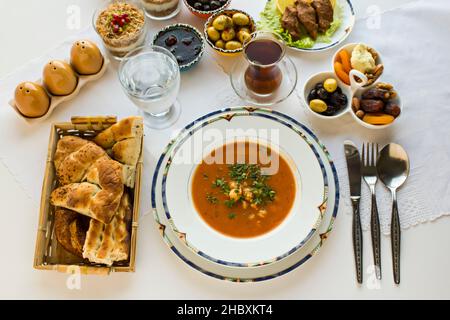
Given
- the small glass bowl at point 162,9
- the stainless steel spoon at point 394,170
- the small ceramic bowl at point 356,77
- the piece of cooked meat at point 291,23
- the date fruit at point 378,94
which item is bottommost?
the stainless steel spoon at point 394,170

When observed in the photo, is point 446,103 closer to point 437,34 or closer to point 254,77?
point 437,34

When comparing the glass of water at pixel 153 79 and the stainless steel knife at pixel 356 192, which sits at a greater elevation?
the glass of water at pixel 153 79

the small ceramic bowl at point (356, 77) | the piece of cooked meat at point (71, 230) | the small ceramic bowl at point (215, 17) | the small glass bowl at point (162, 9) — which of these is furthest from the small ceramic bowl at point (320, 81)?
the piece of cooked meat at point (71, 230)

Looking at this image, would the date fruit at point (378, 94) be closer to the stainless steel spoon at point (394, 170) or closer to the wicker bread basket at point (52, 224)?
the stainless steel spoon at point (394, 170)

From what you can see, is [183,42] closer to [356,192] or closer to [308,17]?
[308,17]

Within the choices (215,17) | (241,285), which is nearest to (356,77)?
(215,17)

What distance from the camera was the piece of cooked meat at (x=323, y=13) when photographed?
A: 197 cm

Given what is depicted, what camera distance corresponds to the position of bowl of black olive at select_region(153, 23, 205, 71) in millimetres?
1914

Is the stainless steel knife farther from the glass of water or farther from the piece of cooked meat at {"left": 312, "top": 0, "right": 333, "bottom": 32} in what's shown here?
the glass of water

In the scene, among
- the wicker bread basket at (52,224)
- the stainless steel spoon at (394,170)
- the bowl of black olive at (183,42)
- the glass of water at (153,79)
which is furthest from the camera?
the bowl of black olive at (183,42)

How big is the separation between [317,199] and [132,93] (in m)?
0.70

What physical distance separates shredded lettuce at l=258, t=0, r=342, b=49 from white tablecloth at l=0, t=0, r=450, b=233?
4cm

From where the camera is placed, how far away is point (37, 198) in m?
1.76

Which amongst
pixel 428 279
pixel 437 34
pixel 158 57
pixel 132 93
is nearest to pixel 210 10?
pixel 158 57
